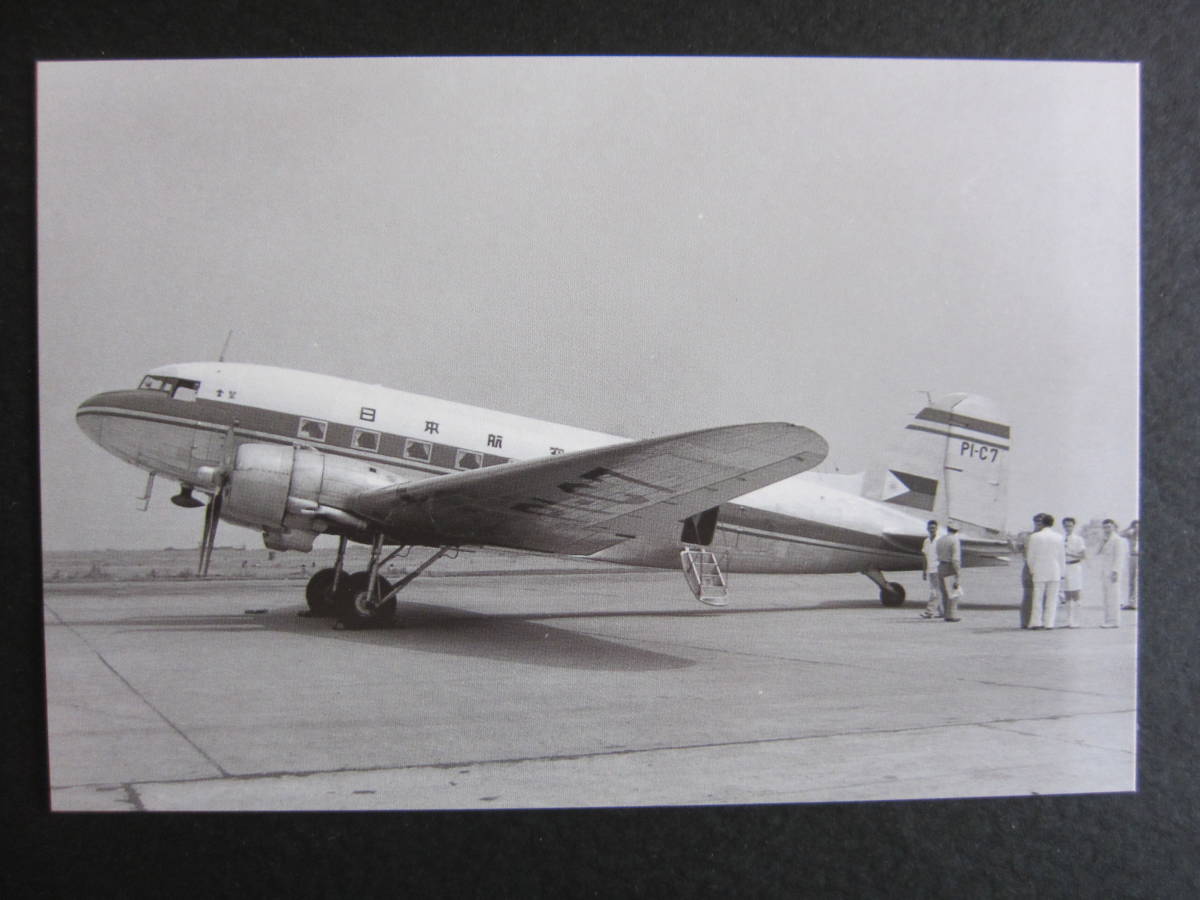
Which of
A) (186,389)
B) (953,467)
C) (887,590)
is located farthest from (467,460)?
(887,590)

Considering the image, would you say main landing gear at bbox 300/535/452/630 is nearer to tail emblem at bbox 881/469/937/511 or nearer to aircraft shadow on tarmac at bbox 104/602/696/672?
aircraft shadow on tarmac at bbox 104/602/696/672

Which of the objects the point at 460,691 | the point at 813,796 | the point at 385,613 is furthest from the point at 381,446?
the point at 813,796

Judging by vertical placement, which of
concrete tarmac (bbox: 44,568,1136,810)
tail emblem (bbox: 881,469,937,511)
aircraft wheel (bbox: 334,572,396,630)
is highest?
tail emblem (bbox: 881,469,937,511)

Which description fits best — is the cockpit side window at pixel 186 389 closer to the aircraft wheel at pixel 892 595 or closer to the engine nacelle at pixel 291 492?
the engine nacelle at pixel 291 492

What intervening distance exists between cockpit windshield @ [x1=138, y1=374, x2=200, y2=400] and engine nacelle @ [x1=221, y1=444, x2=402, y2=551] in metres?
0.63

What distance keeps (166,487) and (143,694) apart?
5.96ft

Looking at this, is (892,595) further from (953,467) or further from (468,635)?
(468,635)

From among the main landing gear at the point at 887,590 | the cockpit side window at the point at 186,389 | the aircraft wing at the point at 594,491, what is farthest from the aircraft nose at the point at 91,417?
the main landing gear at the point at 887,590

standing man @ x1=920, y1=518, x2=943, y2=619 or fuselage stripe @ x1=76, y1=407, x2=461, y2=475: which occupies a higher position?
fuselage stripe @ x1=76, y1=407, x2=461, y2=475

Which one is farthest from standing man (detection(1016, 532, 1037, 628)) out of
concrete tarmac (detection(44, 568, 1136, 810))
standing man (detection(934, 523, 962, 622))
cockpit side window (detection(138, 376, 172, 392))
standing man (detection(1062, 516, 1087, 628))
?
cockpit side window (detection(138, 376, 172, 392))

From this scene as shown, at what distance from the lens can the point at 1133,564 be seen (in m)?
4.66

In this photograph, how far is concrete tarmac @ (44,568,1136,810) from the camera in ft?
12.0

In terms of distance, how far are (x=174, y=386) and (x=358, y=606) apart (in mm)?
1941

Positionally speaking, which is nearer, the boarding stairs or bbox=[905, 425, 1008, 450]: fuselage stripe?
bbox=[905, 425, 1008, 450]: fuselage stripe
